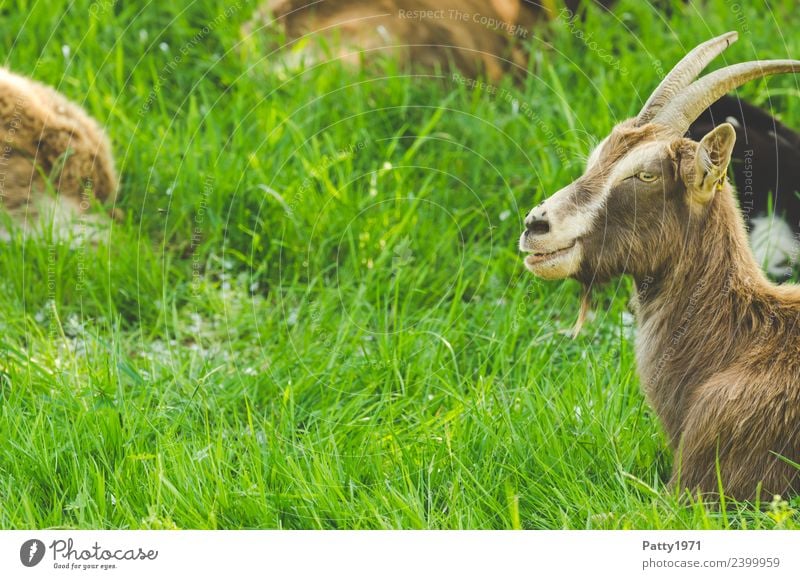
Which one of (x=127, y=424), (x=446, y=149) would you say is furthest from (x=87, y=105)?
(x=127, y=424)

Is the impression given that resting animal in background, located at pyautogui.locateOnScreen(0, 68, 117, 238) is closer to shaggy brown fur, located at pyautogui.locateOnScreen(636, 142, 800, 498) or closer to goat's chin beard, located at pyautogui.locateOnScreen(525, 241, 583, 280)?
goat's chin beard, located at pyautogui.locateOnScreen(525, 241, 583, 280)

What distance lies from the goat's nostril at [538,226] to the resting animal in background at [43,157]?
7.53 feet

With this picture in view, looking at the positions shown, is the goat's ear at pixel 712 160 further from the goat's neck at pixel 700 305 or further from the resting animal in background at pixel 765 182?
the resting animal in background at pixel 765 182

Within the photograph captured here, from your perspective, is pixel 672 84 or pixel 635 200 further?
pixel 672 84

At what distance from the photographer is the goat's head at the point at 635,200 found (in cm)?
323

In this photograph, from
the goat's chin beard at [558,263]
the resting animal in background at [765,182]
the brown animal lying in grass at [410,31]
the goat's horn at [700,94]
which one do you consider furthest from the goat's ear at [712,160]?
the brown animal lying in grass at [410,31]

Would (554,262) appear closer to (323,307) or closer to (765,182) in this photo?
(323,307)

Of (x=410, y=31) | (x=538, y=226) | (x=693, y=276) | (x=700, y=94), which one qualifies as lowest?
(x=693, y=276)

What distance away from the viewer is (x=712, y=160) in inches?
125

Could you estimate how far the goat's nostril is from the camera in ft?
10.7

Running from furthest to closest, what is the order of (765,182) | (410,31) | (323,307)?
1. (410,31)
2. (765,182)
3. (323,307)

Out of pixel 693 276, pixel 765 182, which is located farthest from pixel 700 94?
pixel 765 182

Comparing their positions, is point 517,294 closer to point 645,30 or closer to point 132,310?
point 132,310
